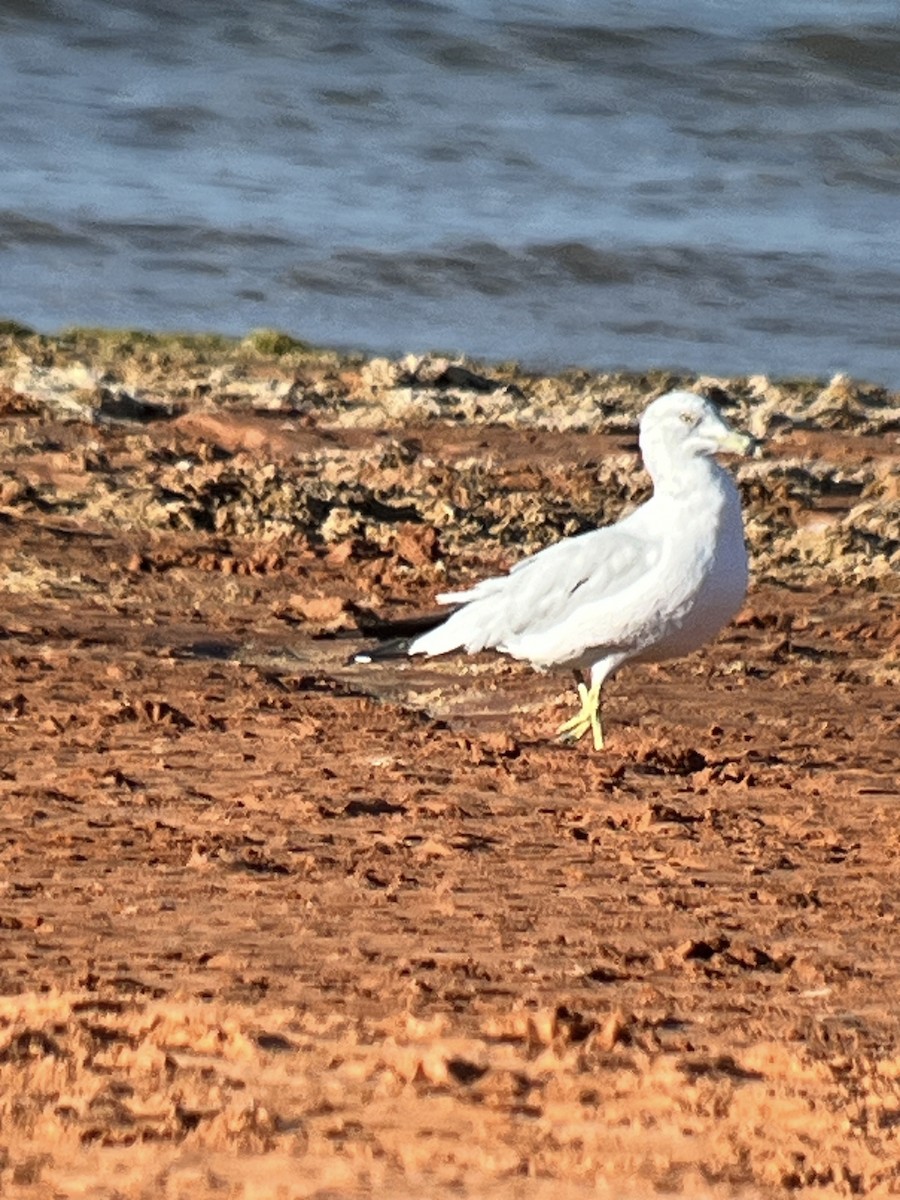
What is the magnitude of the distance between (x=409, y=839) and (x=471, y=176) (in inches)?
605

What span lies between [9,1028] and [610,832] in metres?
2.18

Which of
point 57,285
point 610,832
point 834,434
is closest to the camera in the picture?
point 610,832

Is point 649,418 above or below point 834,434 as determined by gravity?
above


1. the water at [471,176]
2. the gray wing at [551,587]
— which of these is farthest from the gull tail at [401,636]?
the water at [471,176]

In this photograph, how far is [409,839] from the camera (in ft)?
21.1

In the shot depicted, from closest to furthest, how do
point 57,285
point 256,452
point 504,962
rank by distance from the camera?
point 504,962 → point 256,452 → point 57,285

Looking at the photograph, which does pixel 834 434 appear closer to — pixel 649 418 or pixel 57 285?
pixel 649 418

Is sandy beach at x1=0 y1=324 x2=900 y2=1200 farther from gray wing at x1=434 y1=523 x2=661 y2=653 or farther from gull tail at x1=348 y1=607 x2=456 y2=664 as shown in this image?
gray wing at x1=434 y1=523 x2=661 y2=653

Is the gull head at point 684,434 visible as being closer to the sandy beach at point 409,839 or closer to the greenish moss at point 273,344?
the sandy beach at point 409,839

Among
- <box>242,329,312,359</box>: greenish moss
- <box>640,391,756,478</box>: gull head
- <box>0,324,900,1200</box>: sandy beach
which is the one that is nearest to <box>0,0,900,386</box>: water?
<box>242,329,312,359</box>: greenish moss

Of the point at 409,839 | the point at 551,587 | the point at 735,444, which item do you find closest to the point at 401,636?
the point at 551,587

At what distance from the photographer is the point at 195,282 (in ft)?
58.1

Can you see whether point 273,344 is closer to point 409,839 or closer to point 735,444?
point 735,444

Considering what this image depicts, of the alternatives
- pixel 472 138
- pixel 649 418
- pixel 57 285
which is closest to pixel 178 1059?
pixel 649 418
